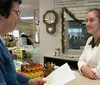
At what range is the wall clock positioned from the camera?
4.13 meters

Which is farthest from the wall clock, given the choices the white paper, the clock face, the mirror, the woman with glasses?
the white paper

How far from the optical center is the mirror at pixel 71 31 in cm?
385

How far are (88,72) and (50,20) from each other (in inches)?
105

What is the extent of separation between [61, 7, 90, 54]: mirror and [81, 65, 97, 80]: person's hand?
6.72 ft

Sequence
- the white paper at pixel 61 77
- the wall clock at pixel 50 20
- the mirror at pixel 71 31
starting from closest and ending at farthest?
the white paper at pixel 61 77, the mirror at pixel 71 31, the wall clock at pixel 50 20

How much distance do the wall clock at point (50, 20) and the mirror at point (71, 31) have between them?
0.76 ft

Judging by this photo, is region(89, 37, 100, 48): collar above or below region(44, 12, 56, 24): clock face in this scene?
below

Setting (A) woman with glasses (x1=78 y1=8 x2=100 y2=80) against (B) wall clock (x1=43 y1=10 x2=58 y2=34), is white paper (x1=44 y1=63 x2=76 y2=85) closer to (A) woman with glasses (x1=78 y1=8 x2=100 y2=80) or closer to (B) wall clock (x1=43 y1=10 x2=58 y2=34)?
(A) woman with glasses (x1=78 y1=8 x2=100 y2=80)

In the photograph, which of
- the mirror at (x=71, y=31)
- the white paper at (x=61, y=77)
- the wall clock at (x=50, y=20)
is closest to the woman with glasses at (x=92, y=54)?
the white paper at (x=61, y=77)

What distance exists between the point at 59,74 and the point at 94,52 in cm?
71

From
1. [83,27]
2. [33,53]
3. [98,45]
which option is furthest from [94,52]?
[83,27]

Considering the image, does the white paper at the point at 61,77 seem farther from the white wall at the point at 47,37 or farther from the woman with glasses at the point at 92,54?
the white wall at the point at 47,37

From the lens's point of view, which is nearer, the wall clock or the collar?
the collar

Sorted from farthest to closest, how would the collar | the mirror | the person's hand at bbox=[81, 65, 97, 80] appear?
the mirror, the collar, the person's hand at bbox=[81, 65, 97, 80]
